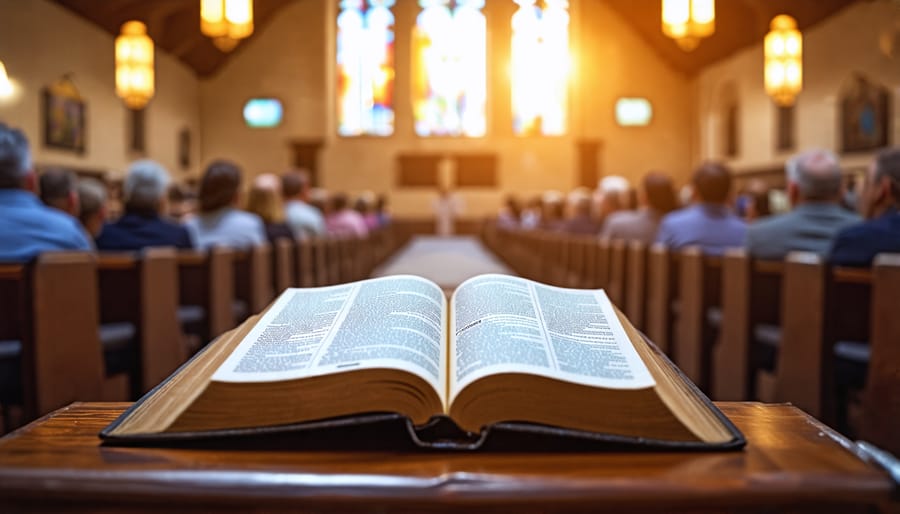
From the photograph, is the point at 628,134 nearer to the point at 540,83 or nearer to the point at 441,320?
the point at 540,83

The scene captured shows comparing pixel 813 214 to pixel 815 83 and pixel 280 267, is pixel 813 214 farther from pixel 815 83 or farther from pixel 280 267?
pixel 815 83

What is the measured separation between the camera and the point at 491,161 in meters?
17.3

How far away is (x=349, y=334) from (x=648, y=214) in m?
4.54

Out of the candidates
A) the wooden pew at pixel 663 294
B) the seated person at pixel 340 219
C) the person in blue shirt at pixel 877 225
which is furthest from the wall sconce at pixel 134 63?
the person in blue shirt at pixel 877 225

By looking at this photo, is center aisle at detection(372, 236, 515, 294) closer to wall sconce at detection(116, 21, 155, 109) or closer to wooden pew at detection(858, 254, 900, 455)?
wooden pew at detection(858, 254, 900, 455)

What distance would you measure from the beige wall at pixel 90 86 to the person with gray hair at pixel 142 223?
0.40 meters

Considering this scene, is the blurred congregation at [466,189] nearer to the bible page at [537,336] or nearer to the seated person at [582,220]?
the seated person at [582,220]

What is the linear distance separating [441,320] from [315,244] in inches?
156

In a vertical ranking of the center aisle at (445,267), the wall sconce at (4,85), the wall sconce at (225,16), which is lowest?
the center aisle at (445,267)

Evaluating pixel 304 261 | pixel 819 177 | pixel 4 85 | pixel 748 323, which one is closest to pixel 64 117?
pixel 304 261

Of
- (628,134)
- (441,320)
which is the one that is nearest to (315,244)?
(441,320)

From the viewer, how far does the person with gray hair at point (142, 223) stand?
Result: 353 centimetres

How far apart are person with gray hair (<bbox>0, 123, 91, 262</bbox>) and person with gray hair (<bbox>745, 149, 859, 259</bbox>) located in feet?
8.27

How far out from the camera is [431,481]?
65 centimetres
